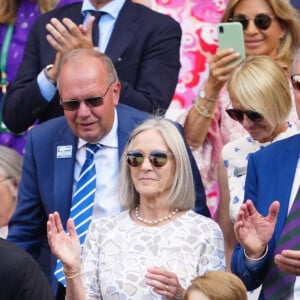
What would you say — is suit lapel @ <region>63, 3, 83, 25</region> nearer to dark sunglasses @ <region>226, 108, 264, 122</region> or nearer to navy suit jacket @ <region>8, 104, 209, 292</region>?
navy suit jacket @ <region>8, 104, 209, 292</region>

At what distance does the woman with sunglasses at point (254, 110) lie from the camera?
6.48 meters

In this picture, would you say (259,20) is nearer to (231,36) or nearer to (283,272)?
(231,36)

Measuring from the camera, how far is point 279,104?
6.48 m

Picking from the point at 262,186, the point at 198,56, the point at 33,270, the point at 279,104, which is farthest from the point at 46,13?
the point at 33,270

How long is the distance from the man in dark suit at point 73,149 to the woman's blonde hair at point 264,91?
0.53 m

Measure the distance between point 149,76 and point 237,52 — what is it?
56 cm

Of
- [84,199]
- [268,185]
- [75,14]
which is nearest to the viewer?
[268,185]

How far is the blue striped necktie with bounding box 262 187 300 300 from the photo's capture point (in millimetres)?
5578

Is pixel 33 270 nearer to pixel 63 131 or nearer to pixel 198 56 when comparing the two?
pixel 63 131

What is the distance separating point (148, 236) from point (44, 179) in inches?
37.8

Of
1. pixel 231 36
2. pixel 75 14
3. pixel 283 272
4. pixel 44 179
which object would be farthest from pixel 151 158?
pixel 75 14

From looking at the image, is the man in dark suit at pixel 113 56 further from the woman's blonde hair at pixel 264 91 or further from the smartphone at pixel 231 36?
the woman's blonde hair at pixel 264 91

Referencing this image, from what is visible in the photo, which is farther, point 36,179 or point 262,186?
point 36,179

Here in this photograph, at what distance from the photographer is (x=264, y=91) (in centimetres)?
648
